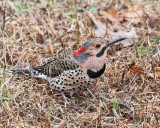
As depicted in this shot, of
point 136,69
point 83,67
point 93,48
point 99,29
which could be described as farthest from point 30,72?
point 99,29

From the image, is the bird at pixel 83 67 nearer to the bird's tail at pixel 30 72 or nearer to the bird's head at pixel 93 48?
the bird's head at pixel 93 48

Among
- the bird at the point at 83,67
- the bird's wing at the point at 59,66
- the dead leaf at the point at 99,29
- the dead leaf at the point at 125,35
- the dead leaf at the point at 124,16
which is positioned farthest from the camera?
the dead leaf at the point at 124,16

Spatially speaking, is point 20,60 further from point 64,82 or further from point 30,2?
point 30,2

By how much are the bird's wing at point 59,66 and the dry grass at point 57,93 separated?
0.26 meters

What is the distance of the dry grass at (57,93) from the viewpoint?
13.1 ft

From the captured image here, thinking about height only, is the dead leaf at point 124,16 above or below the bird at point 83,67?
above

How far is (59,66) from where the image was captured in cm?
442

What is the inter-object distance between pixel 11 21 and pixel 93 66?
281 cm

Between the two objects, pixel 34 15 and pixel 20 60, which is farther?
pixel 34 15

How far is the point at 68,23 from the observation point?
6316 mm

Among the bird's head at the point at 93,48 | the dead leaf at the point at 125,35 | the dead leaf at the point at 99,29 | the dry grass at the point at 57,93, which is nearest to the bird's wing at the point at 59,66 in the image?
the bird's head at the point at 93,48

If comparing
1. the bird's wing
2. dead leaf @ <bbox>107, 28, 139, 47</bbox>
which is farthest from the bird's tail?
dead leaf @ <bbox>107, 28, 139, 47</bbox>

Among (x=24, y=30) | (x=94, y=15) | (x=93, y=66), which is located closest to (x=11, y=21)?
(x=24, y=30)

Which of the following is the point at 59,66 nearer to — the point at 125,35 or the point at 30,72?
the point at 30,72
